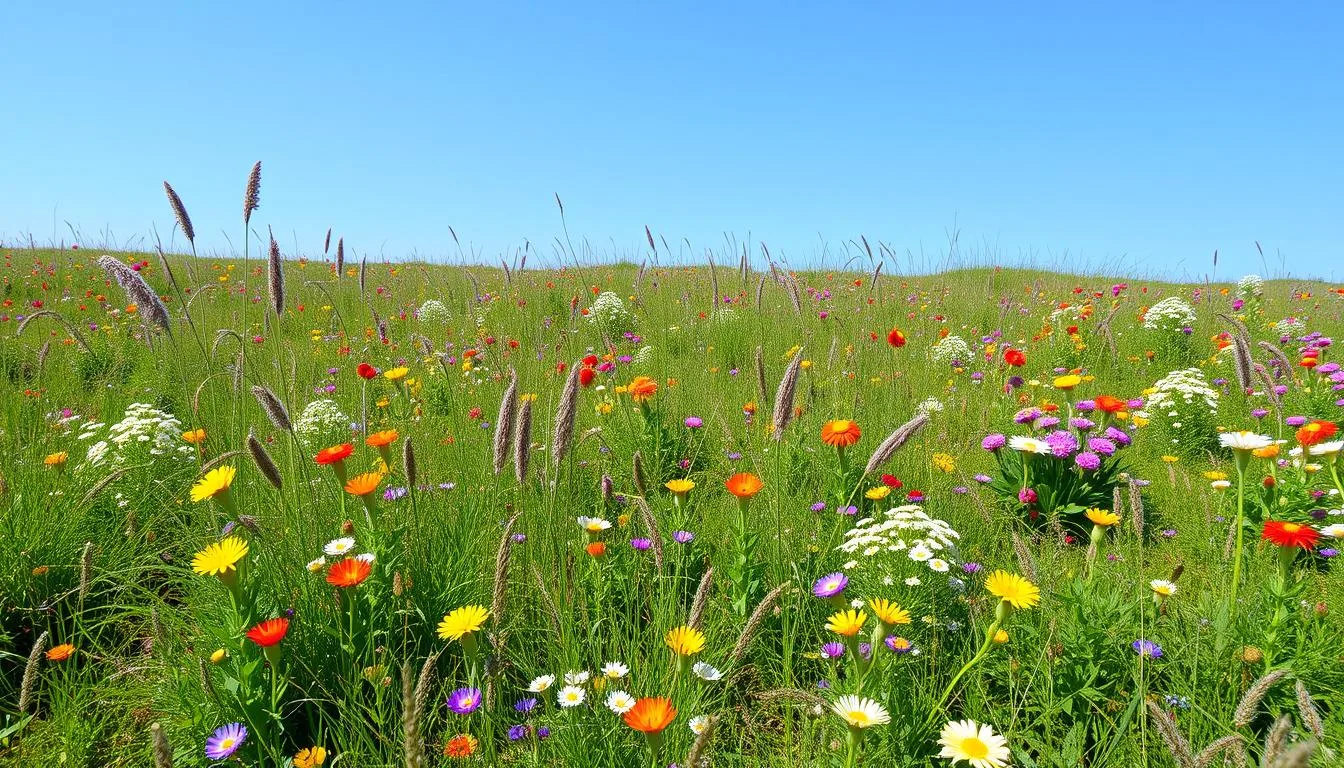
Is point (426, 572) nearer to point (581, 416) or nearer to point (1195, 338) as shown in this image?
point (581, 416)

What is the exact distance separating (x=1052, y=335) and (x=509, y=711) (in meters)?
5.04

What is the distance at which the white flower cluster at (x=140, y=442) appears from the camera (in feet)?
8.27

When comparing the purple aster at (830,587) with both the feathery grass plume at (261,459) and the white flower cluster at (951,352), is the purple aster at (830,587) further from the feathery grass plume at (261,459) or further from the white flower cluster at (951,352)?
the white flower cluster at (951,352)

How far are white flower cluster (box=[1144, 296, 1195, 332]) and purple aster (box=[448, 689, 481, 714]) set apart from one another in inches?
223

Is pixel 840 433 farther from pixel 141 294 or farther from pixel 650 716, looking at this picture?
pixel 141 294

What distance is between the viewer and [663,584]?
151 cm

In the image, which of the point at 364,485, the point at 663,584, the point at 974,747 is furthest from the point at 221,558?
the point at 974,747

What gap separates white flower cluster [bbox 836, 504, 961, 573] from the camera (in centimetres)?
171

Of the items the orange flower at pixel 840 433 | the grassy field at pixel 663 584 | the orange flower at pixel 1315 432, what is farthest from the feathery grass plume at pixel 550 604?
the orange flower at pixel 1315 432

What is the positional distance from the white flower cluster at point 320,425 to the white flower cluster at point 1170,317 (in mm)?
5853

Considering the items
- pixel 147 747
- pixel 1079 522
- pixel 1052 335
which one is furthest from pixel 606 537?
pixel 1052 335

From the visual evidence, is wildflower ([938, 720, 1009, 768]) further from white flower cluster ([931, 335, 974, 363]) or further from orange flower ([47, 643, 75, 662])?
white flower cluster ([931, 335, 974, 363])

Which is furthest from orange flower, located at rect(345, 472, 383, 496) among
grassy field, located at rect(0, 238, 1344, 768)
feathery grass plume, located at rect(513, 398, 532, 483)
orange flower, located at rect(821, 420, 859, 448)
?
orange flower, located at rect(821, 420, 859, 448)

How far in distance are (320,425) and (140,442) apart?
81cm
